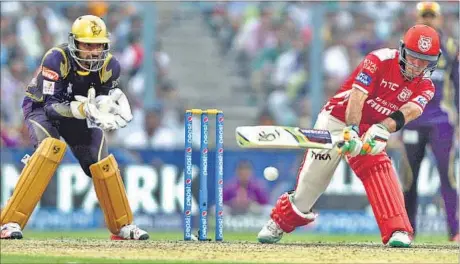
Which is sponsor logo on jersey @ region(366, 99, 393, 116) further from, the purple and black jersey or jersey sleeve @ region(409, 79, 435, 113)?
the purple and black jersey

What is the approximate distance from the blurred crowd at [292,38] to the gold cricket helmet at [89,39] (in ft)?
30.1

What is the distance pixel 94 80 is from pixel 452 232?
14.2 feet

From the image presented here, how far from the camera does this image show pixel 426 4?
12633 millimetres

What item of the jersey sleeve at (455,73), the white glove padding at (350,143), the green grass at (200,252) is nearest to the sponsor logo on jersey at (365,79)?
the white glove padding at (350,143)

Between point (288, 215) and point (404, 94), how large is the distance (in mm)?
1416

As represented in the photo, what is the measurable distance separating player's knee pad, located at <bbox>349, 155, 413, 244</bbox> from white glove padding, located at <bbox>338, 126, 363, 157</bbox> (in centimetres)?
40

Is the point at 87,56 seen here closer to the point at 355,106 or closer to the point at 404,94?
the point at 355,106

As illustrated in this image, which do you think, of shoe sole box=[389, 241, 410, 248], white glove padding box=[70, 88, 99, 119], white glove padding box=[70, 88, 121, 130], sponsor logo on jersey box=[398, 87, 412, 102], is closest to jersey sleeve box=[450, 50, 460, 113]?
sponsor logo on jersey box=[398, 87, 412, 102]

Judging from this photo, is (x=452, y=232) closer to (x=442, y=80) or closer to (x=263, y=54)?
(x=442, y=80)

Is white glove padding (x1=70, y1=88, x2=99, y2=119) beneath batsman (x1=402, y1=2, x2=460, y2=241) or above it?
above

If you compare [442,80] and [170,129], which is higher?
[442,80]

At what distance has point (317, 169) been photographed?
11.0 metres

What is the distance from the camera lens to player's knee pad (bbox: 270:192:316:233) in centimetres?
1118

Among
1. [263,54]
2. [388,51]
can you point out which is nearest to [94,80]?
[388,51]
